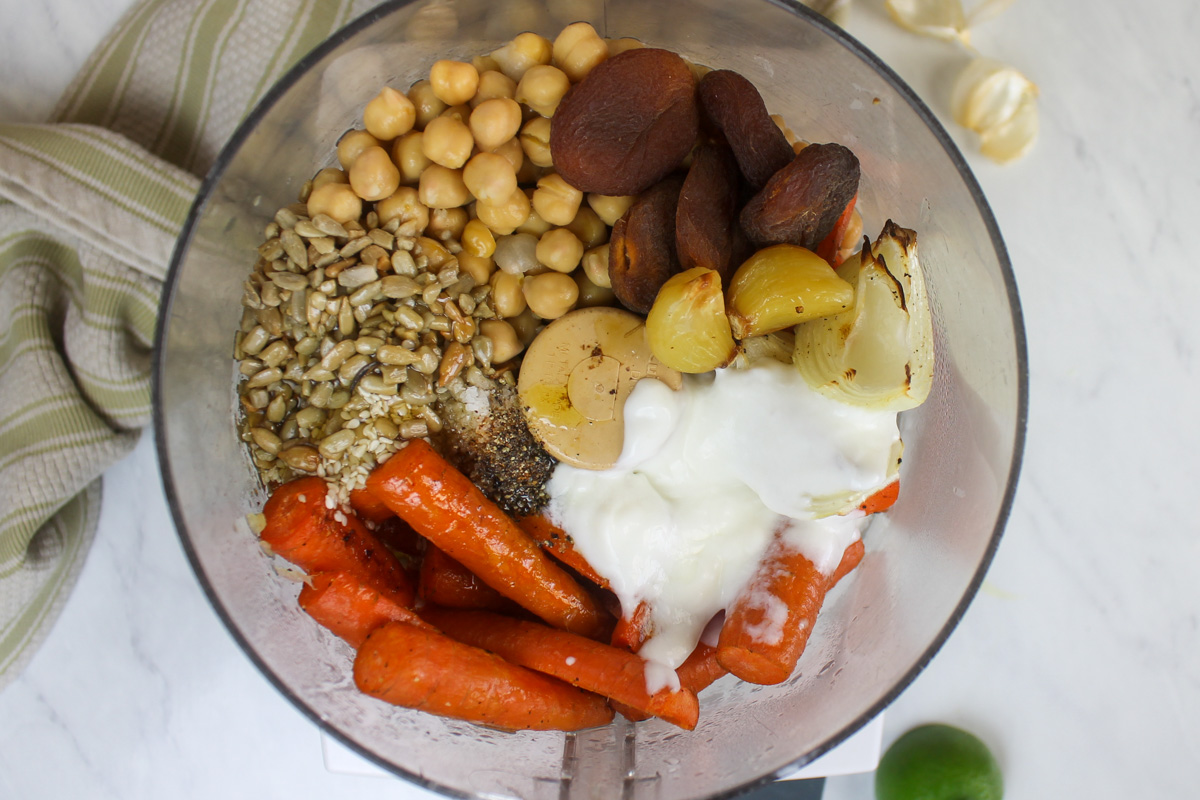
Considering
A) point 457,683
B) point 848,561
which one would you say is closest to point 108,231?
point 457,683

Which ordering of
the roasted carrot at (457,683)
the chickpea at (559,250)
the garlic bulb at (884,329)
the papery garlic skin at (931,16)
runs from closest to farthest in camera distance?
the garlic bulb at (884,329) < the roasted carrot at (457,683) < the chickpea at (559,250) < the papery garlic skin at (931,16)

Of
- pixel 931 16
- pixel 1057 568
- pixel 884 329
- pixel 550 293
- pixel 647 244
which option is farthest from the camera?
pixel 1057 568

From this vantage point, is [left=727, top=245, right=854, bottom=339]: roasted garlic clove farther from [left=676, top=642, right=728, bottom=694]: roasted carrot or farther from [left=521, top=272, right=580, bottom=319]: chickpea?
[left=676, top=642, right=728, bottom=694]: roasted carrot

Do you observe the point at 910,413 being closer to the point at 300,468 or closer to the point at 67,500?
the point at 300,468

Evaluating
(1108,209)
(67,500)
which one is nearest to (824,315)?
(1108,209)

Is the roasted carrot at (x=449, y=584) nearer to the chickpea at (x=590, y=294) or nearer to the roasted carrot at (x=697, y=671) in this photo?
the roasted carrot at (x=697, y=671)

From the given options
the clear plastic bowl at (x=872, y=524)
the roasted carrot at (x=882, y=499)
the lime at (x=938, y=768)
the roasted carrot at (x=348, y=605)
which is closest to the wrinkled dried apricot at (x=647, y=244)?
the clear plastic bowl at (x=872, y=524)

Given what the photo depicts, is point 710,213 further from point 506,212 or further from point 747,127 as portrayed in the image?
point 506,212
